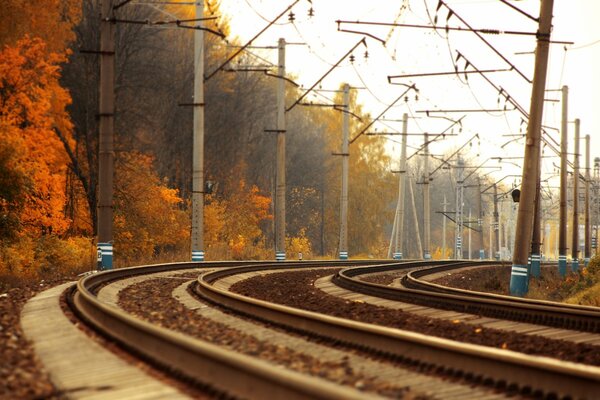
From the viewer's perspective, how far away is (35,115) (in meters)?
34.8

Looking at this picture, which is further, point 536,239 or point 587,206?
point 587,206

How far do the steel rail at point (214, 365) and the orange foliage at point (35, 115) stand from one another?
22.6 m

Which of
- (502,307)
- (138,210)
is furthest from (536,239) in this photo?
(502,307)

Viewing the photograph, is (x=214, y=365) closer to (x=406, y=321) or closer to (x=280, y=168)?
(x=406, y=321)

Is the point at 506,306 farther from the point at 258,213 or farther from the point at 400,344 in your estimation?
the point at 258,213

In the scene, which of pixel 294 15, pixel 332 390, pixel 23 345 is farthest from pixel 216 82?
pixel 332 390

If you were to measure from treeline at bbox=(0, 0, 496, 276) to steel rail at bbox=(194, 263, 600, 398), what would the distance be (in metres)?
17.1

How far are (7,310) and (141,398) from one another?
8.65 meters

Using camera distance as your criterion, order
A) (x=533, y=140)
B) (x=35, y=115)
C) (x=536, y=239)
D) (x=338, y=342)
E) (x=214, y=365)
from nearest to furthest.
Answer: (x=214, y=365) → (x=338, y=342) → (x=533, y=140) → (x=35, y=115) → (x=536, y=239)

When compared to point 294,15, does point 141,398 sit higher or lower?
lower

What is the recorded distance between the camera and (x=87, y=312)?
14.0 meters

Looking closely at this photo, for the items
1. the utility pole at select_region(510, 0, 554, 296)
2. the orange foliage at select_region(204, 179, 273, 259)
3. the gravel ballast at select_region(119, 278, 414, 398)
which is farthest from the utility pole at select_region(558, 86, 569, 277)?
the gravel ballast at select_region(119, 278, 414, 398)

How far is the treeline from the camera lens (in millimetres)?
34062

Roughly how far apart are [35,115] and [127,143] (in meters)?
10.8
